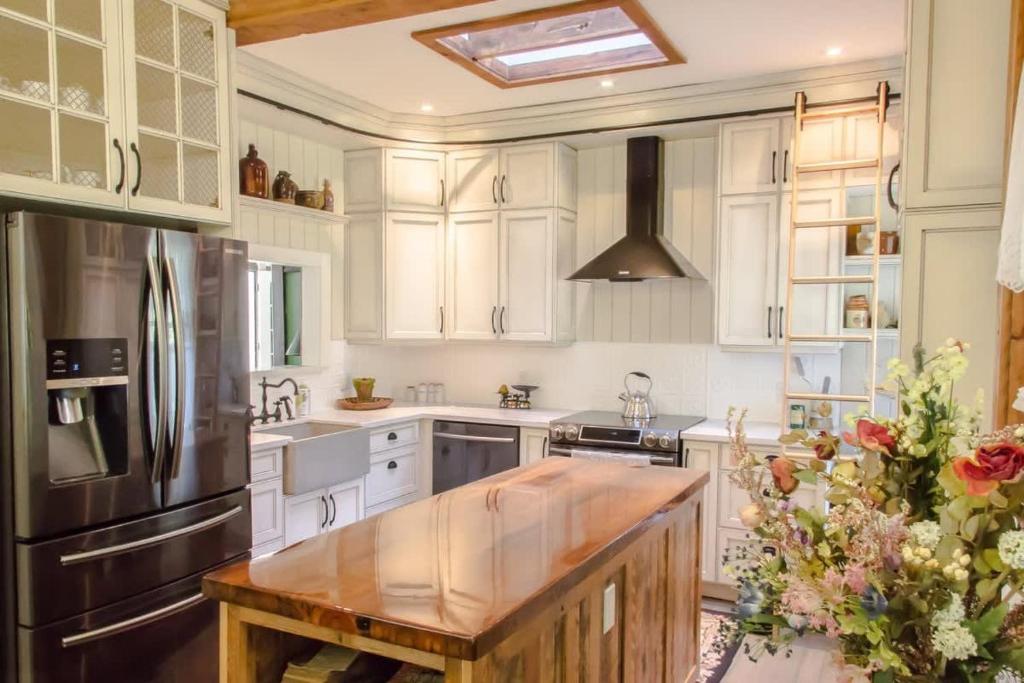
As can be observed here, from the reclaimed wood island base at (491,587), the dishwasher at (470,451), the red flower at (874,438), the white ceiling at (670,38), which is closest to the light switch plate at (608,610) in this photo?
the reclaimed wood island base at (491,587)

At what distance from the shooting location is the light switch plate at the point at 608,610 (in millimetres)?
1870

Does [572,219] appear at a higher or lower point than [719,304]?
higher

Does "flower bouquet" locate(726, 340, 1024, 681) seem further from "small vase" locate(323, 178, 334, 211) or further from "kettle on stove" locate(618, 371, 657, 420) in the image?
"small vase" locate(323, 178, 334, 211)

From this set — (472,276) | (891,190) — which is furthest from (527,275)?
(891,190)

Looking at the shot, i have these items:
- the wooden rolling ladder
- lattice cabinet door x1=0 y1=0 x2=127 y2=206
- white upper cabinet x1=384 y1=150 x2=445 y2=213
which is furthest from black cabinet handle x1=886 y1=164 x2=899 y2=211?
lattice cabinet door x1=0 y1=0 x2=127 y2=206

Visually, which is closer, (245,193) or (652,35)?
(652,35)

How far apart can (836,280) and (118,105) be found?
3.21m

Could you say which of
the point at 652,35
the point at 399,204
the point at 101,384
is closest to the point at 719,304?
the point at 652,35

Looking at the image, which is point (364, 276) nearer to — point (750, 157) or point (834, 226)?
point (750, 157)

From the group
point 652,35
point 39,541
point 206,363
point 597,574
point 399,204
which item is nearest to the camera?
point 597,574

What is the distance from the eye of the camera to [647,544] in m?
2.15

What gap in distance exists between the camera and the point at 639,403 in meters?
4.42

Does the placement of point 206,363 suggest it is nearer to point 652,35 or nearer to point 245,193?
point 245,193

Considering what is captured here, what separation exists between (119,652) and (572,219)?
11.5 feet
